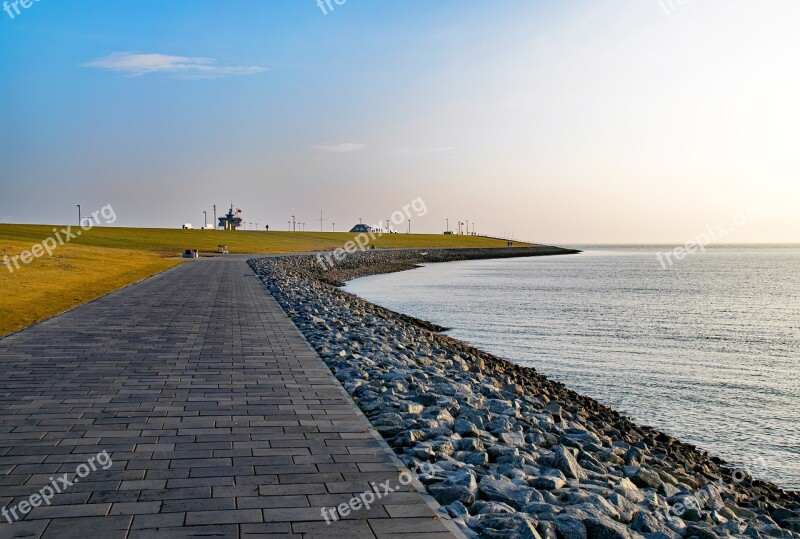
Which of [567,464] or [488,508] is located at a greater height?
[488,508]

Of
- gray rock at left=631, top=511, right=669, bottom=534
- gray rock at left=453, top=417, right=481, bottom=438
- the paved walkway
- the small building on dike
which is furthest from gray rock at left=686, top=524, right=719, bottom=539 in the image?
the small building on dike

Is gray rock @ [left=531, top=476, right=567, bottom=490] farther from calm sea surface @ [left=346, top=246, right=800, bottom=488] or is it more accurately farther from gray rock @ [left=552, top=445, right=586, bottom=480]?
calm sea surface @ [left=346, top=246, right=800, bottom=488]

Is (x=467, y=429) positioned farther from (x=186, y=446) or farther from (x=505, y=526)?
(x=186, y=446)

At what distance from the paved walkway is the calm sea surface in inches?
243

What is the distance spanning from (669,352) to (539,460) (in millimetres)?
13662

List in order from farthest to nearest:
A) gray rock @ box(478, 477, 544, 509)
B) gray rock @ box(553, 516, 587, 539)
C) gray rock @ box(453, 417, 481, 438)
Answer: gray rock @ box(453, 417, 481, 438) < gray rock @ box(478, 477, 544, 509) < gray rock @ box(553, 516, 587, 539)

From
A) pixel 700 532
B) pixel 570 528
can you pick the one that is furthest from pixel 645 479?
pixel 570 528

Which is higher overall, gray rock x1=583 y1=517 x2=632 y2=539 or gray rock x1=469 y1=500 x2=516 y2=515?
gray rock x1=469 y1=500 x2=516 y2=515

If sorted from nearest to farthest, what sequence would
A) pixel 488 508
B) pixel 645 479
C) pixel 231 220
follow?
pixel 488 508 < pixel 645 479 < pixel 231 220

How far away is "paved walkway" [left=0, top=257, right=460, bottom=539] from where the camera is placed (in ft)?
13.4

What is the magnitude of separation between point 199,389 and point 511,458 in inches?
156

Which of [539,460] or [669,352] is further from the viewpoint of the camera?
[669,352]

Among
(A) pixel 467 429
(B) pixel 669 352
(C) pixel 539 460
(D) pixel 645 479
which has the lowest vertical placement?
(B) pixel 669 352

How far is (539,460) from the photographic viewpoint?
6.12m
